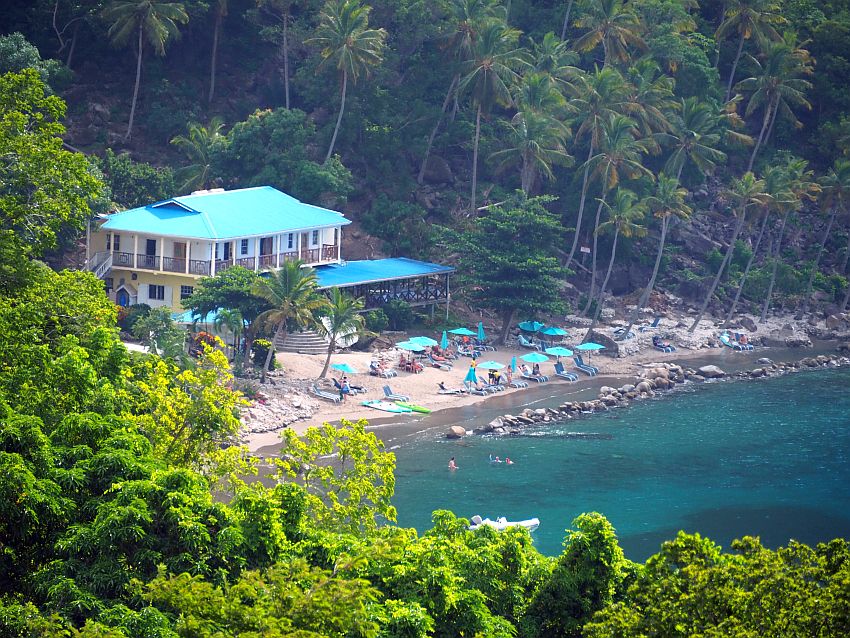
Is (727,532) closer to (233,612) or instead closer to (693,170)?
(233,612)

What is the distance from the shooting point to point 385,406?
5194 centimetres

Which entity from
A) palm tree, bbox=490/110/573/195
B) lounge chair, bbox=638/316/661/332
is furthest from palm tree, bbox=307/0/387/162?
lounge chair, bbox=638/316/661/332

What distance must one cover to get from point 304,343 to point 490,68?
868 inches

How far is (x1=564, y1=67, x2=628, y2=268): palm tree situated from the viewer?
228 feet

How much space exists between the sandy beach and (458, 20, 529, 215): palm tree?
1425 centimetres

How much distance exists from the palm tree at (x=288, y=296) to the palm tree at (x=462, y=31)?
25.0 metres

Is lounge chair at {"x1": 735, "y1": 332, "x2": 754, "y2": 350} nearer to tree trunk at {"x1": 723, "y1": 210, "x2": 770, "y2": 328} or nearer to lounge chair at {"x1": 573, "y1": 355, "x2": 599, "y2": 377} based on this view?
tree trunk at {"x1": 723, "y1": 210, "x2": 770, "y2": 328}

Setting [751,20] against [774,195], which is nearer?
[774,195]

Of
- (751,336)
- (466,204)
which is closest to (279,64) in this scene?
(466,204)

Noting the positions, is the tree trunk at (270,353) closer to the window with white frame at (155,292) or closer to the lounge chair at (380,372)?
the lounge chair at (380,372)

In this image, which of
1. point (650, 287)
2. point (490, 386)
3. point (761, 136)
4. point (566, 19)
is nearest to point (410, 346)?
point (490, 386)

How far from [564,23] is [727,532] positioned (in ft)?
154

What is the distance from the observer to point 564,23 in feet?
263

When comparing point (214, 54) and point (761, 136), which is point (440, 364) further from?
point (761, 136)
